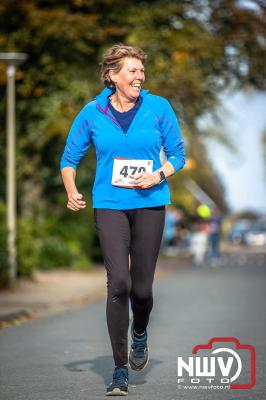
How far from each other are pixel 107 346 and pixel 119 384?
9.45 feet

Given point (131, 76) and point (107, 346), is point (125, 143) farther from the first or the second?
point (107, 346)

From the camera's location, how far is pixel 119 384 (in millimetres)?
6238

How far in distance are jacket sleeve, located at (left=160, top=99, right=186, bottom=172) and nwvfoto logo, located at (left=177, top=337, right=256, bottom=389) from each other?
3.77 ft

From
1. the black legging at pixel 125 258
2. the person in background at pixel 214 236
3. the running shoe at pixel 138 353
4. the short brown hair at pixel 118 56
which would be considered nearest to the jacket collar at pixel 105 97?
the short brown hair at pixel 118 56

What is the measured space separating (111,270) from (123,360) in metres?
0.54

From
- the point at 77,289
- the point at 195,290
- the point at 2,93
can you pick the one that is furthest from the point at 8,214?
the point at 2,93

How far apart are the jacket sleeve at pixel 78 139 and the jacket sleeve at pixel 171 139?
46 centimetres

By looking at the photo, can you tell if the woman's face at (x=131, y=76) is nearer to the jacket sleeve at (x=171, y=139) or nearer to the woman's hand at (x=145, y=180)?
the jacket sleeve at (x=171, y=139)

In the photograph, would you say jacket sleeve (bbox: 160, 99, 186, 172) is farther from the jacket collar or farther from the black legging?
the black legging

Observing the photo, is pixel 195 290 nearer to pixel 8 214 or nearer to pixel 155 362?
pixel 8 214

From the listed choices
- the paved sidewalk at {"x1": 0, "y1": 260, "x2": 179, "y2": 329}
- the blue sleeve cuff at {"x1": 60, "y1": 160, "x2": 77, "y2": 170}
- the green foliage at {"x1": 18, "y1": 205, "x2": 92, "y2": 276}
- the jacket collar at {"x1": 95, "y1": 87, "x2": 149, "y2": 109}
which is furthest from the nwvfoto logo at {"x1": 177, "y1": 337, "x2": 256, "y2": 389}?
the green foliage at {"x1": 18, "y1": 205, "x2": 92, "y2": 276}

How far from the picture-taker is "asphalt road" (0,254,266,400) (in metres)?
6.46

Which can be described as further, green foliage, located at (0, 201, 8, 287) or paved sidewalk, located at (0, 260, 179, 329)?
green foliage, located at (0, 201, 8, 287)

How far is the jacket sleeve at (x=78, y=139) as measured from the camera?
6512 mm
